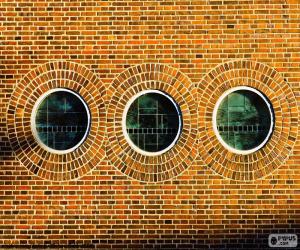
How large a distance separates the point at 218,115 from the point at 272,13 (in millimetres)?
2086

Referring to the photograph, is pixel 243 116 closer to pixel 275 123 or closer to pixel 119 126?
pixel 275 123

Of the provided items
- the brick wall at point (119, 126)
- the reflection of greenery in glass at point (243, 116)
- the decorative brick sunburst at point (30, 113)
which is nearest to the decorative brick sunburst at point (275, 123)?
the brick wall at point (119, 126)

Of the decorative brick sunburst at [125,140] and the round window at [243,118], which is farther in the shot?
the round window at [243,118]

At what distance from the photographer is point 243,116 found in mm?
8414

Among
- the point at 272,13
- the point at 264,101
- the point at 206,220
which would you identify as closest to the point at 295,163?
the point at 264,101

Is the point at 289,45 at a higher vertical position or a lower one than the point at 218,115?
higher

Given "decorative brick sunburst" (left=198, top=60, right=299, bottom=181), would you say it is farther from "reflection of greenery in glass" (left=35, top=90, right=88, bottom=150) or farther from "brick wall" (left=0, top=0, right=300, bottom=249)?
"reflection of greenery in glass" (left=35, top=90, right=88, bottom=150)

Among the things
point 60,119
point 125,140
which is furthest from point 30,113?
point 125,140

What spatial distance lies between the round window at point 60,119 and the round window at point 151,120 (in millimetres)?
801

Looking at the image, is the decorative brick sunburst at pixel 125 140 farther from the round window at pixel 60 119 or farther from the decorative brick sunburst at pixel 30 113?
the round window at pixel 60 119

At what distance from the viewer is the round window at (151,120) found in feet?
27.6

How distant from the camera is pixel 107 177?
8297mm

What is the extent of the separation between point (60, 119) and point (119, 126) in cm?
109

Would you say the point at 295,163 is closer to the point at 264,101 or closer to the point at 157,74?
the point at 264,101
